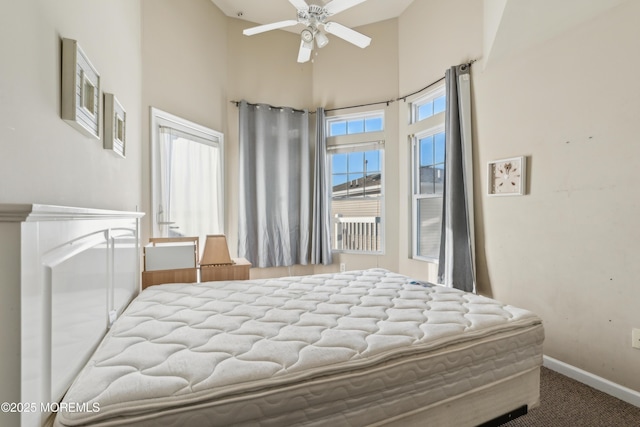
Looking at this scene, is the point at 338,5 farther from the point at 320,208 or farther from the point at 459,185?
the point at 320,208

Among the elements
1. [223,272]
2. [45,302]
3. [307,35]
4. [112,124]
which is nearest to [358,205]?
[223,272]

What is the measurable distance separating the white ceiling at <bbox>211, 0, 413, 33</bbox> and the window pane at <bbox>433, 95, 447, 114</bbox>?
1204mm

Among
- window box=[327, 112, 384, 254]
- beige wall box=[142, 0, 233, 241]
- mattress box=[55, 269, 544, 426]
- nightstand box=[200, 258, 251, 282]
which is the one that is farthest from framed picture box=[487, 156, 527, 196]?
beige wall box=[142, 0, 233, 241]

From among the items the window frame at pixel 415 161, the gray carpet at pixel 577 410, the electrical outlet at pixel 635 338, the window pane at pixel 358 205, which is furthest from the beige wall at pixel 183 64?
the electrical outlet at pixel 635 338

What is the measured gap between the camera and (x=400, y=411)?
1149mm

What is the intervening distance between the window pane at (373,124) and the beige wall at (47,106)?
2.82 m

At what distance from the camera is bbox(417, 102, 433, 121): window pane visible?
3.51 m

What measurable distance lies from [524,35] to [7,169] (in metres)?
3.03

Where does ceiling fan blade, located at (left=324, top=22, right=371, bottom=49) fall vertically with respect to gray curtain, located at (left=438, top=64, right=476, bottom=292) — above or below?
above

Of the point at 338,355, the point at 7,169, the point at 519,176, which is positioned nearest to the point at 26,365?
the point at 7,169

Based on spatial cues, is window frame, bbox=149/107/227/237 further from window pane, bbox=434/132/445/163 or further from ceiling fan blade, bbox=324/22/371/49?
window pane, bbox=434/132/445/163

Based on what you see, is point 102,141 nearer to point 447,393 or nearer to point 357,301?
point 357,301

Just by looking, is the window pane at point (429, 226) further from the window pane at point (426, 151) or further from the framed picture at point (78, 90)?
the framed picture at point (78, 90)

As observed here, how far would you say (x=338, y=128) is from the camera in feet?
13.8
